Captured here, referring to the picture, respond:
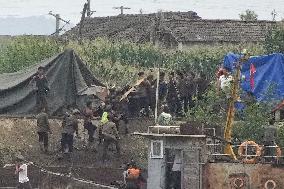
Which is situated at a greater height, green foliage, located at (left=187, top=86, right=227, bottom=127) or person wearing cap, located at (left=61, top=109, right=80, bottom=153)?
green foliage, located at (left=187, top=86, right=227, bottom=127)

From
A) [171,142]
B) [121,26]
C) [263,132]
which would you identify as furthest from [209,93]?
[121,26]

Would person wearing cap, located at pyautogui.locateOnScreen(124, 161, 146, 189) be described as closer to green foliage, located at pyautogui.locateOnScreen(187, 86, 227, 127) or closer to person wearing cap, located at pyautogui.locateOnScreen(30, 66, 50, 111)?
green foliage, located at pyautogui.locateOnScreen(187, 86, 227, 127)

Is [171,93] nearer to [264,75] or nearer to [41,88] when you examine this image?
[264,75]

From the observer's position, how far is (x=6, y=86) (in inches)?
1014

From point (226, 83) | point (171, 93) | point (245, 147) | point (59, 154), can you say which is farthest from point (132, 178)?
point (171, 93)

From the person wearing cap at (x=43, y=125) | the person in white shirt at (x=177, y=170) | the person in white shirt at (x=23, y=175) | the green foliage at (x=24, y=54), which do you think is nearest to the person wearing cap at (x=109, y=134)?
the person wearing cap at (x=43, y=125)

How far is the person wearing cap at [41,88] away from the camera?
78.3 ft

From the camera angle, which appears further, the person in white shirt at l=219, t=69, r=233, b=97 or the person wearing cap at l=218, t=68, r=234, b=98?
the person in white shirt at l=219, t=69, r=233, b=97

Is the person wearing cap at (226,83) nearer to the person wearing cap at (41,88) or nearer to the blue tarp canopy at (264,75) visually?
the blue tarp canopy at (264,75)

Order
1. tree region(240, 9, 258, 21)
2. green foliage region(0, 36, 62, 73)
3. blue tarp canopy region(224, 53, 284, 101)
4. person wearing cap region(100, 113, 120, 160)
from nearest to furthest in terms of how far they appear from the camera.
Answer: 1. person wearing cap region(100, 113, 120, 160)
2. blue tarp canopy region(224, 53, 284, 101)
3. green foliage region(0, 36, 62, 73)
4. tree region(240, 9, 258, 21)

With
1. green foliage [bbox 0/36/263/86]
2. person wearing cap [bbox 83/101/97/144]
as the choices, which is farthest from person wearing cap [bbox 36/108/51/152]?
green foliage [bbox 0/36/263/86]

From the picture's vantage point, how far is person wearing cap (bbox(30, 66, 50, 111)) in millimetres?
23875

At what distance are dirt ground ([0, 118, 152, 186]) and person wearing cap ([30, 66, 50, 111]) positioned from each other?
62 centimetres

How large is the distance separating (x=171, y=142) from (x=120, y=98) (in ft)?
15.2
